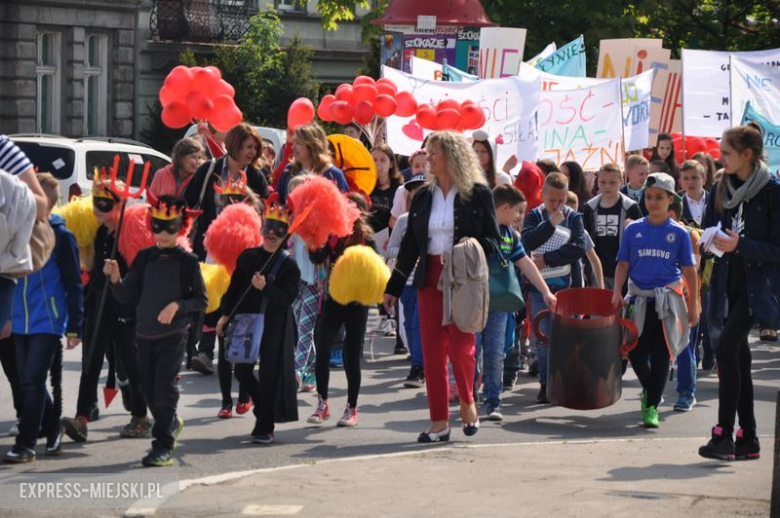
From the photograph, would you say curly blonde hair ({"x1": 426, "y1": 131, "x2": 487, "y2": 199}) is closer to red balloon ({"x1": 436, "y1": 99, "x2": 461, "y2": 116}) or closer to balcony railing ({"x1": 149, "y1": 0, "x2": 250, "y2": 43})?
red balloon ({"x1": 436, "y1": 99, "x2": 461, "y2": 116})

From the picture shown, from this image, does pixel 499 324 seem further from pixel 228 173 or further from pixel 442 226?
pixel 228 173

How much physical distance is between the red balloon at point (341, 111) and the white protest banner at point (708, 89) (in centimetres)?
385

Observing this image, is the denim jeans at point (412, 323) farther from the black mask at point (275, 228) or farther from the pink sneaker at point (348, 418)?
the black mask at point (275, 228)

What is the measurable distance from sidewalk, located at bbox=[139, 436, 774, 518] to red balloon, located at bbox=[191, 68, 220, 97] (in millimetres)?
4508

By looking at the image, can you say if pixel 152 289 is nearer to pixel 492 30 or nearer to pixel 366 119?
pixel 366 119

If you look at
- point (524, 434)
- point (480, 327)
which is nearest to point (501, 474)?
point (480, 327)

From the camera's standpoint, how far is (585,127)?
16.6 meters

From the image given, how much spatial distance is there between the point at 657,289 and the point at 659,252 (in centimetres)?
25

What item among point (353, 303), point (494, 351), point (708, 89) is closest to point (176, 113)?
point (353, 303)

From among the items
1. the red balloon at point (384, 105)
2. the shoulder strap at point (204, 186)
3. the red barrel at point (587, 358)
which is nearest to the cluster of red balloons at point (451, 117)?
the red balloon at point (384, 105)

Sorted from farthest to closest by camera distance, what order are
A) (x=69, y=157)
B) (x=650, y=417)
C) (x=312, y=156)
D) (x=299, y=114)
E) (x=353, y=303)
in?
(x=69, y=157), (x=299, y=114), (x=312, y=156), (x=650, y=417), (x=353, y=303)

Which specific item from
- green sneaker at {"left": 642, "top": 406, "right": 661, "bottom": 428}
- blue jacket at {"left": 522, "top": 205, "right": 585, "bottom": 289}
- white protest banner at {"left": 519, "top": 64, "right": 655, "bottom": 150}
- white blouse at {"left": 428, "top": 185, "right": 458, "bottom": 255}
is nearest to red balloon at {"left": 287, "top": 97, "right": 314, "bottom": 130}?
blue jacket at {"left": 522, "top": 205, "right": 585, "bottom": 289}

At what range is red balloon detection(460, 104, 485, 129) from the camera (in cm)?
1558

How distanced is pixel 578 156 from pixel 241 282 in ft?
25.6
